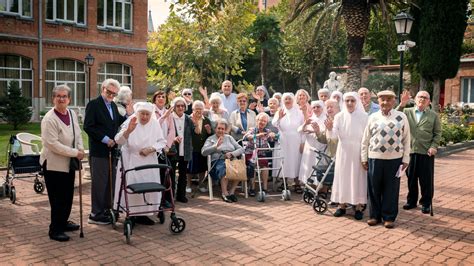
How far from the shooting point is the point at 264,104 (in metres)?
10.9

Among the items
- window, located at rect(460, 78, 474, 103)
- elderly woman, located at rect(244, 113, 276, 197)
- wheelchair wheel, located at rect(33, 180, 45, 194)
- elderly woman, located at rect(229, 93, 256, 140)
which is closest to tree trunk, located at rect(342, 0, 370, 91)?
elderly woman, located at rect(229, 93, 256, 140)

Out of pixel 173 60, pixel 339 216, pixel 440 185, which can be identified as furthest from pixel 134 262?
pixel 173 60

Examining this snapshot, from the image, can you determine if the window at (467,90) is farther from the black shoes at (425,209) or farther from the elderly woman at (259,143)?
the elderly woman at (259,143)

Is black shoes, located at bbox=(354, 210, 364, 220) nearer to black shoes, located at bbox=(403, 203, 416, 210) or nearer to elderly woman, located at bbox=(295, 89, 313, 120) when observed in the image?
black shoes, located at bbox=(403, 203, 416, 210)

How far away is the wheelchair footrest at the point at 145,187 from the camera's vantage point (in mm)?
5655

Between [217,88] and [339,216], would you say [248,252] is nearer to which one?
[339,216]

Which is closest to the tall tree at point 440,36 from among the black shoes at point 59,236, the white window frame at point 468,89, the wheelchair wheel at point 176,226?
the white window frame at point 468,89

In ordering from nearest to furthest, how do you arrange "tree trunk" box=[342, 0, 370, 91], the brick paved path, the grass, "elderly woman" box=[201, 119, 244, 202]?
1. the brick paved path
2. "elderly woman" box=[201, 119, 244, 202]
3. the grass
4. "tree trunk" box=[342, 0, 370, 91]

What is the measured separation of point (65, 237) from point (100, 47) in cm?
2406

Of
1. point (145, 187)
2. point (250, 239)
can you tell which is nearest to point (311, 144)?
point (250, 239)

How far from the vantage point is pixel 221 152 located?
823 centimetres

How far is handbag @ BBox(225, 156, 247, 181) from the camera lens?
315 inches

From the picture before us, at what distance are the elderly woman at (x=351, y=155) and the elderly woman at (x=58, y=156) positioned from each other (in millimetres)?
3905

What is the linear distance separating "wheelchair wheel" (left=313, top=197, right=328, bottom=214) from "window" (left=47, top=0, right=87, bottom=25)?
2339cm
